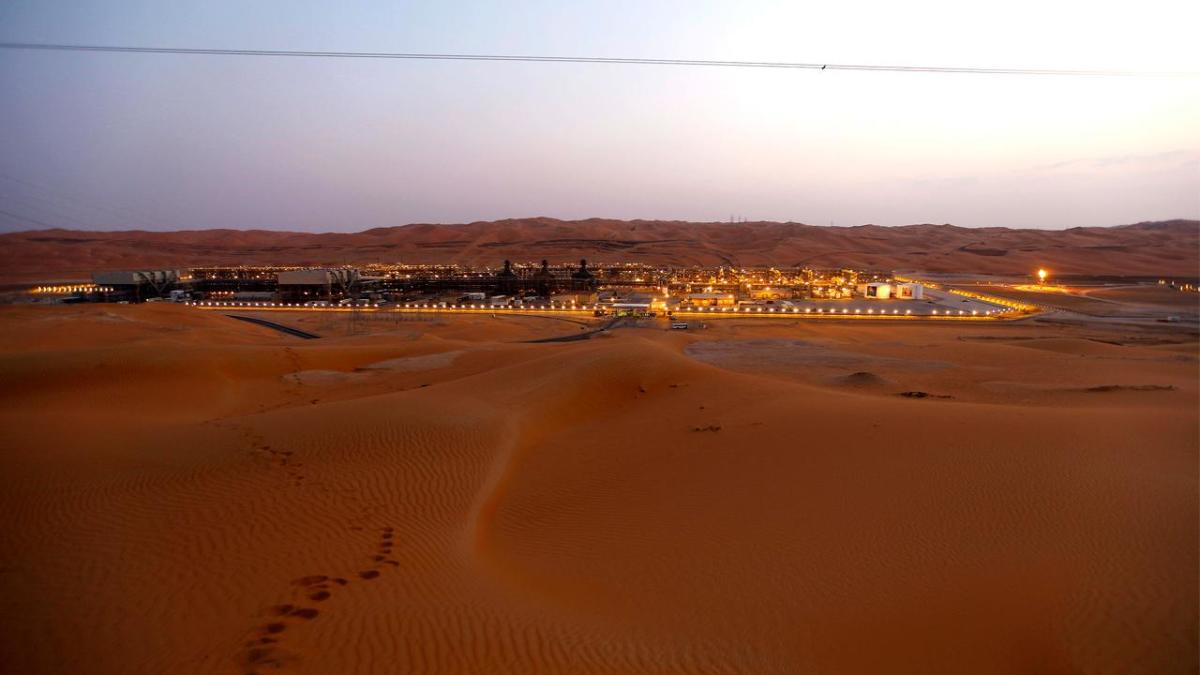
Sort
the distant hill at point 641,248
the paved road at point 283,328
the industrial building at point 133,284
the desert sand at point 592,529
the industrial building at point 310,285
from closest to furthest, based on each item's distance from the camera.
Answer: the desert sand at point 592,529, the paved road at point 283,328, the industrial building at point 133,284, the industrial building at point 310,285, the distant hill at point 641,248

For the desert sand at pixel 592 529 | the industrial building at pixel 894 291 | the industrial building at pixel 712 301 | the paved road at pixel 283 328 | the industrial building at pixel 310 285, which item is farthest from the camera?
the industrial building at pixel 894 291

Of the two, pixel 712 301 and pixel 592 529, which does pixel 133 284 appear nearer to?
pixel 712 301

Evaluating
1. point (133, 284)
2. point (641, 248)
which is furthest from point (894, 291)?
point (641, 248)

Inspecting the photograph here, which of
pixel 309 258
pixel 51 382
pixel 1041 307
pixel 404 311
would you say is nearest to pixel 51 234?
pixel 309 258

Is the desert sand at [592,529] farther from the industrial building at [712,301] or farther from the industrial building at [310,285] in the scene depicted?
the industrial building at [310,285]

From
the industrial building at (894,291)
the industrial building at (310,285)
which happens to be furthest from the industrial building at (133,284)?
the industrial building at (894,291)

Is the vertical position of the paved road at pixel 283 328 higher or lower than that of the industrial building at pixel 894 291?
lower
